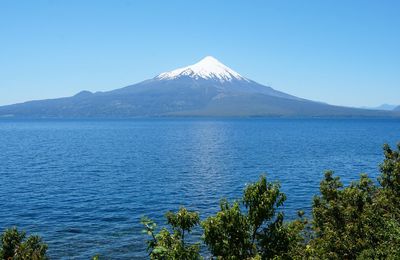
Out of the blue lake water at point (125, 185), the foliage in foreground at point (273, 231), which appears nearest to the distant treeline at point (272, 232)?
the foliage in foreground at point (273, 231)

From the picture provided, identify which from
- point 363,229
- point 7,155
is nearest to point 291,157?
point 7,155

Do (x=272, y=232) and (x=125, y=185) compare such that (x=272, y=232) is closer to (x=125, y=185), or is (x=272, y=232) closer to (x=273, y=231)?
(x=273, y=231)

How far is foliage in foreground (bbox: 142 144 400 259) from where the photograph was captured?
24.3 meters

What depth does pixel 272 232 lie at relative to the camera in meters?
26.0

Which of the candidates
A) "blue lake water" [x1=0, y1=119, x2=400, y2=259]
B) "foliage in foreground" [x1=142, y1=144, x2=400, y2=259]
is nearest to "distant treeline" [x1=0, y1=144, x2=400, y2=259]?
"foliage in foreground" [x1=142, y1=144, x2=400, y2=259]

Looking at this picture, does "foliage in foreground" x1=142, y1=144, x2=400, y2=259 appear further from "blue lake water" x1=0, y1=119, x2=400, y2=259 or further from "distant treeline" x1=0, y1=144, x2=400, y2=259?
"blue lake water" x1=0, y1=119, x2=400, y2=259

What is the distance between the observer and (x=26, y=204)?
76.3 metres

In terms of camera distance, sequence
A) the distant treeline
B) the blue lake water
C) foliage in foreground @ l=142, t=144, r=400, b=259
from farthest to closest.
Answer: the blue lake water, the distant treeline, foliage in foreground @ l=142, t=144, r=400, b=259

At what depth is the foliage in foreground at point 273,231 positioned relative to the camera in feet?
79.6

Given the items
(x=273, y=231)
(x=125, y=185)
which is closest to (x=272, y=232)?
(x=273, y=231)

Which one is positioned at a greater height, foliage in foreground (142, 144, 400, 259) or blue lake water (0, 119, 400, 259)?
foliage in foreground (142, 144, 400, 259)

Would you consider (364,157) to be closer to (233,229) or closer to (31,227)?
(31,227)

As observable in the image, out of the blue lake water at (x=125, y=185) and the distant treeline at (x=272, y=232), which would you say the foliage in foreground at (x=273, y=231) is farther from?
the blue lake water at (x=125, y=185)

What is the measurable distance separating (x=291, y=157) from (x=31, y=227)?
104 metres
